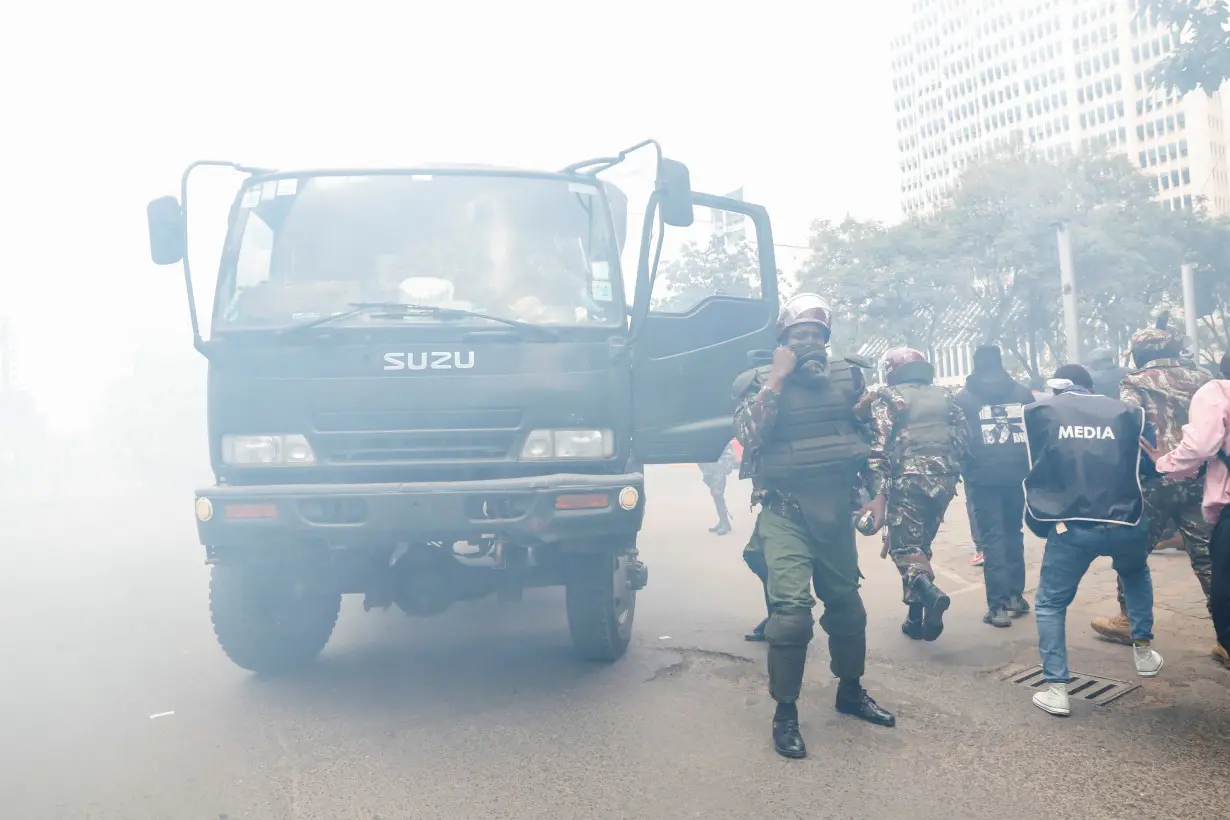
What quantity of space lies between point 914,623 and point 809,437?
2126mm

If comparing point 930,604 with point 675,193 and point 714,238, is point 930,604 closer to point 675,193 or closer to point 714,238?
point 675,193

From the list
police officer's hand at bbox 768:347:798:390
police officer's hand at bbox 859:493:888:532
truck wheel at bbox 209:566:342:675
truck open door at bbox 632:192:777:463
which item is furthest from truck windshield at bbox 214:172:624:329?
police officer's hand at bbox 859:493:888:532

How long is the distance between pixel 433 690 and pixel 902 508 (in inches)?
111

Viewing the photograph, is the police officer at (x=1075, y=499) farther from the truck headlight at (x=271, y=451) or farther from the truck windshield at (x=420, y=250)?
the truck headlight at (x=271, y=451)

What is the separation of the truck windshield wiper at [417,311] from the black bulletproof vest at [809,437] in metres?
1.14

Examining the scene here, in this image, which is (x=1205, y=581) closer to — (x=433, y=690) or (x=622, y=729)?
(x=622, y=729)

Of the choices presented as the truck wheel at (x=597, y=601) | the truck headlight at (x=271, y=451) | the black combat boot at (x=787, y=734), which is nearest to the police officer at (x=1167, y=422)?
the black combat boot at (x=787, y=734)

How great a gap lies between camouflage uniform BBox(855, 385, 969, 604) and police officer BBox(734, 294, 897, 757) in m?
1.47

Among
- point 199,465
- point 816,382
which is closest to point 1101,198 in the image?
point 816,382

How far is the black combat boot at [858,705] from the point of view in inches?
177

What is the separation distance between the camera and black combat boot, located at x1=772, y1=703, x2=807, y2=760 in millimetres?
4125

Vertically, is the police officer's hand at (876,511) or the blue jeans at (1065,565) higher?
the police officer's hand at (876,511)

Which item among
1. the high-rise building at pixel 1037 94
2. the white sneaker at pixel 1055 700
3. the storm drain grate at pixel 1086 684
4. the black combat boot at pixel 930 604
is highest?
the high-rise building at pixel 1037 94

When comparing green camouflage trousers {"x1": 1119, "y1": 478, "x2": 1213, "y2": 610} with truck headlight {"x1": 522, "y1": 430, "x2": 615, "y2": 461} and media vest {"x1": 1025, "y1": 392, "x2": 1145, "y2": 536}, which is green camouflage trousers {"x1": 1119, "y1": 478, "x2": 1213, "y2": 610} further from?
truck headlight {"x1": 522, "y1": 430, "x2": 615, "y2": 461}
